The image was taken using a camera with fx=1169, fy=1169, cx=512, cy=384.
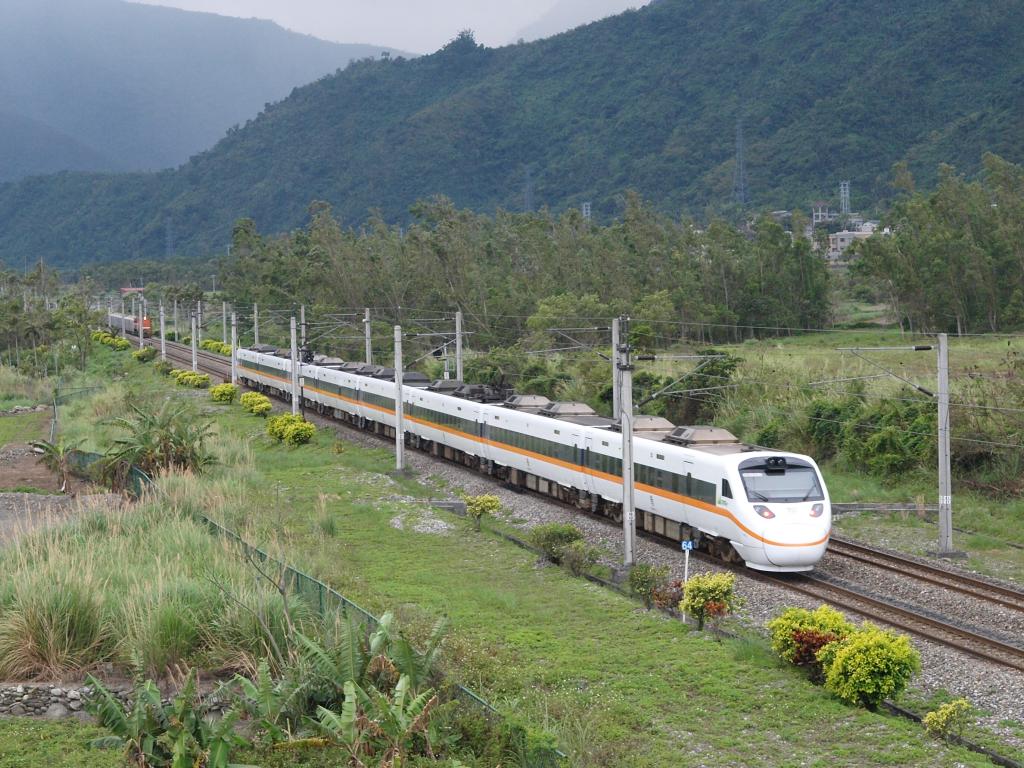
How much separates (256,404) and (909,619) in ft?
125

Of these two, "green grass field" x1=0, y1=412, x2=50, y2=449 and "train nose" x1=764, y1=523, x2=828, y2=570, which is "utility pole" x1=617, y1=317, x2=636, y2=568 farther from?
"green grass field" x1=0, y1=412, x2=50, y2=449

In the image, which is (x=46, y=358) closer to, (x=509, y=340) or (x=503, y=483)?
(x=509, y=340)

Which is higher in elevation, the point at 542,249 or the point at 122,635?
the point at 542,249

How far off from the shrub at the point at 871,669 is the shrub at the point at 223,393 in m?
46.3

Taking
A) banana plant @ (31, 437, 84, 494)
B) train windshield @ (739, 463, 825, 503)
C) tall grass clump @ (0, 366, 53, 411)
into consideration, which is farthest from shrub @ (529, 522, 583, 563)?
tall grass clump @ (0, 366, 53, 411)

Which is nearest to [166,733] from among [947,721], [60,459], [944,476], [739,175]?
[947,721]

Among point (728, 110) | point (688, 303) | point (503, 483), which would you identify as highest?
point (728, 110)

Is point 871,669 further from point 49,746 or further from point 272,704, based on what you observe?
point 49,746

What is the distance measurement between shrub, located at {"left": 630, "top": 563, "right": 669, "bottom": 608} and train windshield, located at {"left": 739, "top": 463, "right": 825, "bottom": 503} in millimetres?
2735

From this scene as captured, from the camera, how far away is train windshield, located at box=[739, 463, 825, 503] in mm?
20578

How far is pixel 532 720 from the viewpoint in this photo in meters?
12.6

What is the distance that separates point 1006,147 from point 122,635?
392 feet

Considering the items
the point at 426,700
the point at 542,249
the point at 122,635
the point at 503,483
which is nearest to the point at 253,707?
the point at 426,700

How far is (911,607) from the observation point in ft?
61.6
